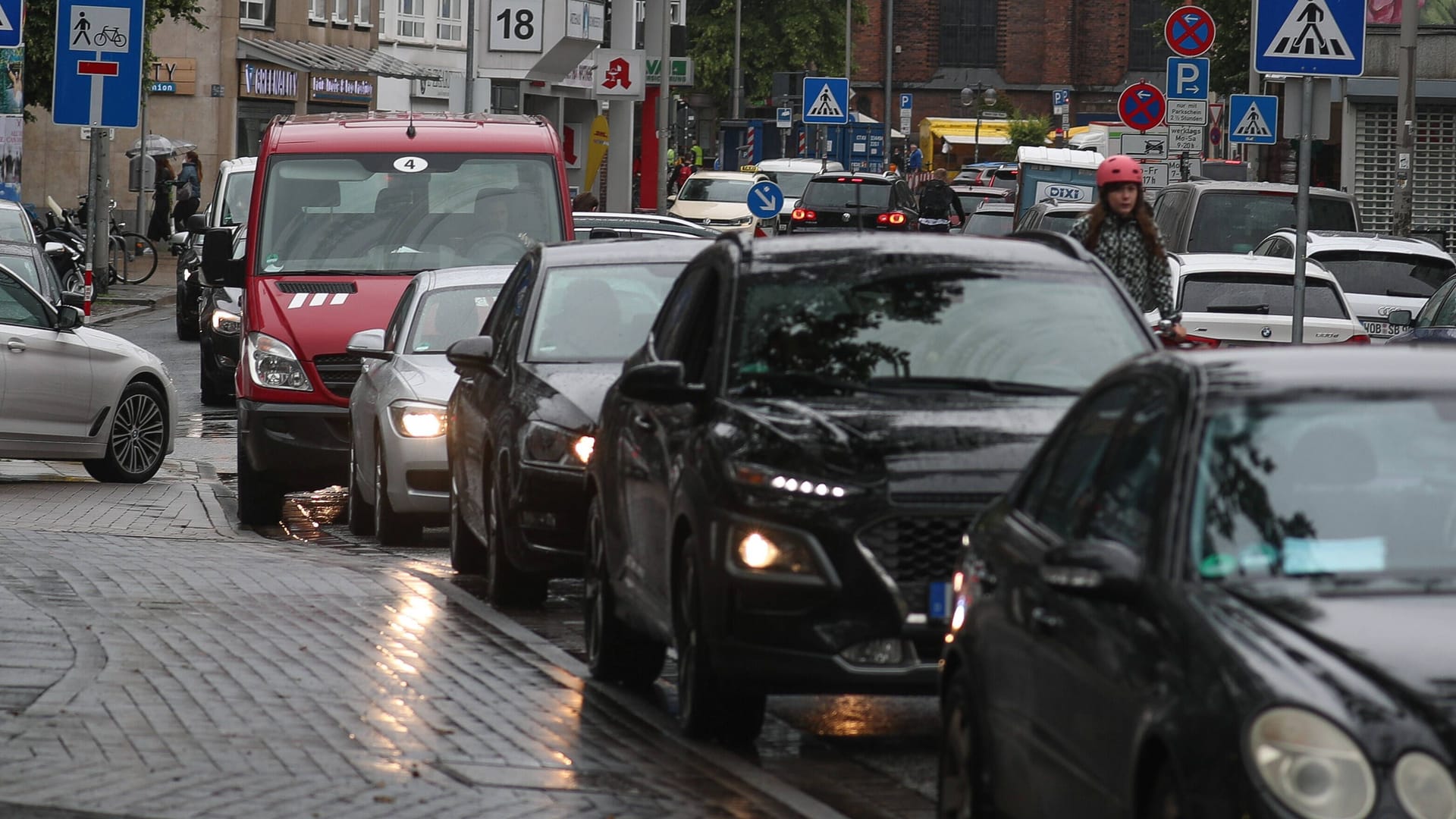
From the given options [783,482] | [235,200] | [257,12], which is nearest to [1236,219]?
[235,200]

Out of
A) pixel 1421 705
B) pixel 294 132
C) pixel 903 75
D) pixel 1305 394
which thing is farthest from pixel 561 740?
pixel 903 75

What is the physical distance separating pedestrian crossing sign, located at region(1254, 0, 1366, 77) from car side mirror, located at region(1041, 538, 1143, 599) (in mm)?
11522

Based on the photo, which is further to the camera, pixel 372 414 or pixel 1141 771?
pixel 372 414

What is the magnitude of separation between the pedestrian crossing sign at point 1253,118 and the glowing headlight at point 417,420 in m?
19.2

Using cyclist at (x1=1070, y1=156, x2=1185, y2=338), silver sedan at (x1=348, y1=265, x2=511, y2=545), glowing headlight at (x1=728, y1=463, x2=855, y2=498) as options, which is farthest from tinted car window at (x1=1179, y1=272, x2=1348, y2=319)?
glowing headlight at (x1=728, y1=463, x2=855, y2=498)

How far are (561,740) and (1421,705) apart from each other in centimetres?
424

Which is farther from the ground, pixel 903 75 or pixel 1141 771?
pixel 903 75

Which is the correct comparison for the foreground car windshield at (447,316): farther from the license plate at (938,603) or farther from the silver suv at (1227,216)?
the silver suv at (1227,216)

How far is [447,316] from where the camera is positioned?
50.2 feet

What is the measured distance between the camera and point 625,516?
30.4ft

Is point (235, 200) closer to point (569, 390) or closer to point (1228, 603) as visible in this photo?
point (569, 390)

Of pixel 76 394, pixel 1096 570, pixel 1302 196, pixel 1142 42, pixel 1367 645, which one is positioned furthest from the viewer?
pixel 1142 42

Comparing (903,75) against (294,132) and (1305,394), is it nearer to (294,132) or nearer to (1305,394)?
(294,132)

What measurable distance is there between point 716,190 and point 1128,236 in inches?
1425
